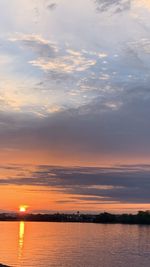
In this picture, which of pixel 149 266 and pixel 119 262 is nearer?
pixel 149 266

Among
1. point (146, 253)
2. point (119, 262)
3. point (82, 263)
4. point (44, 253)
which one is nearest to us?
point (82, 263)

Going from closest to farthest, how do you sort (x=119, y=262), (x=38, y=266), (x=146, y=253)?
(x=38, y=266)
(x=119, y=262)
(x=146, y=253)

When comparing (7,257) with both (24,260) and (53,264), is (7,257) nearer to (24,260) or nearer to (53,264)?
(24,260)

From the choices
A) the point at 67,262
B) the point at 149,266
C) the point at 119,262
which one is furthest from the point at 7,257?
the point at 149,266

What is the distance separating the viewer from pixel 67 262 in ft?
267

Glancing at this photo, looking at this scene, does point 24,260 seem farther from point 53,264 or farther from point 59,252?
point 59,252

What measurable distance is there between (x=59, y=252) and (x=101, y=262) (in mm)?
18201

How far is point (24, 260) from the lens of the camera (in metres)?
83.4

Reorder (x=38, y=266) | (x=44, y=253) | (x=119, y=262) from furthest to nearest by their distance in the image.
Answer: (x=44, y=253)
(x=119, y=262)
(x=38, y=266)

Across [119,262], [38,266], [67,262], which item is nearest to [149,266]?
[119,262]

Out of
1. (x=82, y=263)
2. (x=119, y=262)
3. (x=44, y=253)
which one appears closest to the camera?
(x=82, y=263)

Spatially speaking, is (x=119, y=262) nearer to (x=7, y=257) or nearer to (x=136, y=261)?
(x=136, y=261)

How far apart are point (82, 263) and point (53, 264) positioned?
18.5 feet

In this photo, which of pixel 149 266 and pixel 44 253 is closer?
pixel 149 266
